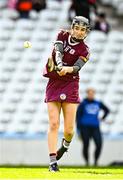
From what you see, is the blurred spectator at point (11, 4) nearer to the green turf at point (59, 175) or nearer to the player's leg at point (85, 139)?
the player's leg at point (85, 139)

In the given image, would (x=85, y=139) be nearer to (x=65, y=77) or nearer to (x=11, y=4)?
(x=11, y=4)

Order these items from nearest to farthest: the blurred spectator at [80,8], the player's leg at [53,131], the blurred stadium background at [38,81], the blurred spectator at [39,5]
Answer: the player's leg at [53,131]
the blurred stadium background at [38,81]
the blurred spectator at [80,8]
the blurred spectator at [39,5]

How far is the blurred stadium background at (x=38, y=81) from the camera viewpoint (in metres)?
25.0

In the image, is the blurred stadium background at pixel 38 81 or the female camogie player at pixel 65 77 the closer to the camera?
the female camogie player at pixel 65 77

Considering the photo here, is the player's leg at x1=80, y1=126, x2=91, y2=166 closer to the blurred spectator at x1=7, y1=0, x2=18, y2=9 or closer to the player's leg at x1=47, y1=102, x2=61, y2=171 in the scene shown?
the blurred spectator at x1=7, y1=0, x2=18, y2=9

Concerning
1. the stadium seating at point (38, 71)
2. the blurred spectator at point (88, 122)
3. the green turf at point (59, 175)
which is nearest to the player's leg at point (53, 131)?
the green turf at point (59, 175)

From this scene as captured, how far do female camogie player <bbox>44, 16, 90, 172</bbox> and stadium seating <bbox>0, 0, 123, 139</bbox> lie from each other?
10028 mm

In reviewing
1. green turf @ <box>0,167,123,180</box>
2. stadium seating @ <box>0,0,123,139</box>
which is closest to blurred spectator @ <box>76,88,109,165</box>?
stadium seating @ <box>0,0,123,139</box>

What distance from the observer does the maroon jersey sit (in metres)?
15.1

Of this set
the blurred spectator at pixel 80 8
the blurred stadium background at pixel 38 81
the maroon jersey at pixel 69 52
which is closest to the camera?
the maroon jersey at pixel 69 52

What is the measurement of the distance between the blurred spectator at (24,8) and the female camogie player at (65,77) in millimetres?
13193

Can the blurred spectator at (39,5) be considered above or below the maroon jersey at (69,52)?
below

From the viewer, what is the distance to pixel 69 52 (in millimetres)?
15148

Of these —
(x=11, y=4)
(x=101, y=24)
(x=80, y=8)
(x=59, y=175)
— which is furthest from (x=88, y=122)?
(x=59, y=175)
